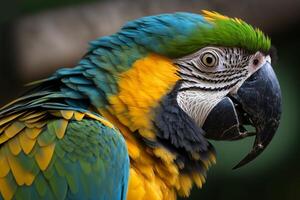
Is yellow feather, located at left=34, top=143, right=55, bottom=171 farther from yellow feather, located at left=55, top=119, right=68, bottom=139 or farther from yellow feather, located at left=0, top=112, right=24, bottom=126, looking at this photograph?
yellow feather, located at left=0, top=112, right=24, bottom=126

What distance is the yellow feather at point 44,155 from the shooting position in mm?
2799

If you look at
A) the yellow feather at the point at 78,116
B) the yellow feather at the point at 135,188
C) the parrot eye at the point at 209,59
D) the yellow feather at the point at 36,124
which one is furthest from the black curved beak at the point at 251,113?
the yellow feather at the point at 36,124

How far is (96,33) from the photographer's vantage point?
15.1ft

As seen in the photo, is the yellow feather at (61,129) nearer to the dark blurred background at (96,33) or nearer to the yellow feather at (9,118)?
the yellow feather at (9,118)

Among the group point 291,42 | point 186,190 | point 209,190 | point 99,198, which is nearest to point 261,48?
point 186,190

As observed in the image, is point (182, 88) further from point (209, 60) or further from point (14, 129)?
point (14, 129)

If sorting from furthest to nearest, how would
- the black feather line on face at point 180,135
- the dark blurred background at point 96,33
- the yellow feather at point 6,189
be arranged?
the dark blurred background at point 96,33, the black feather line on face at point 180,135, the yellow feather at point 6,189

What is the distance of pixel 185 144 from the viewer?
304 cm

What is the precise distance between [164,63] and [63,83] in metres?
0.36

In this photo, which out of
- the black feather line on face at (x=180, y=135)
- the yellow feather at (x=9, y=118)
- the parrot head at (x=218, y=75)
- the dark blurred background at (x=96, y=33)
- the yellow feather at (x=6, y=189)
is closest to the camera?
the yellow feather at (x=6, y=189)

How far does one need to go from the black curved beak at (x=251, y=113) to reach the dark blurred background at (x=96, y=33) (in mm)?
1380

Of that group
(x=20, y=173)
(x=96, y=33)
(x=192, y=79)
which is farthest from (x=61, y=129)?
(x=96, y=33)

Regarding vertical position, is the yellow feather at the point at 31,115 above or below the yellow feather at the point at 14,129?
above

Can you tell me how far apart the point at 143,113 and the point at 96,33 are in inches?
66.9
